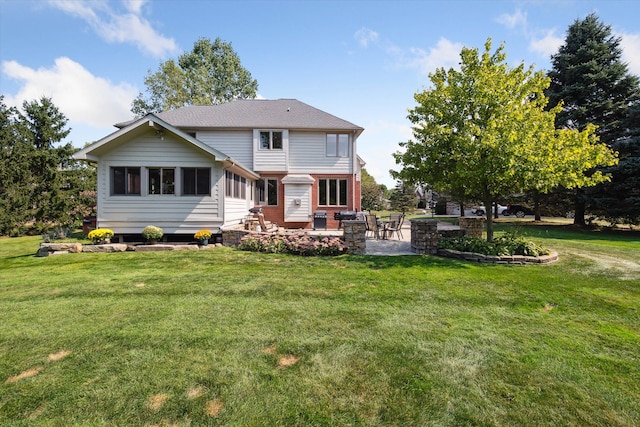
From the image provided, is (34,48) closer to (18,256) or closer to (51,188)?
(51,188)

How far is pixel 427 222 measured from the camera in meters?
8.82

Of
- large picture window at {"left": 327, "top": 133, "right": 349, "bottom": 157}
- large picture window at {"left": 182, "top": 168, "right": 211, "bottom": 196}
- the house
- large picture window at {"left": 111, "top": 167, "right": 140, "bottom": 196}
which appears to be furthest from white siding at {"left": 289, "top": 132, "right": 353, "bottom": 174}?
large picture window at {"left": 111, "top": 167, "right": 140, "bottom": 196}

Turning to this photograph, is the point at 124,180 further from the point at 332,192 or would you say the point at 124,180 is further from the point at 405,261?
the point at 405,261

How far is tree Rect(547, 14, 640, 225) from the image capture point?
55.2 ft

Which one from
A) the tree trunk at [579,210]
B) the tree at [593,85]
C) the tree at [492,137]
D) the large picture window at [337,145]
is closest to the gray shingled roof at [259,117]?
the large picture window at [337,145]

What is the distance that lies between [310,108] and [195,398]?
17.3m

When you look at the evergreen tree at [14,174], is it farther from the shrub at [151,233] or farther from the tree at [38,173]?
the shrub at [151,233]

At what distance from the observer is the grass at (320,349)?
244cm

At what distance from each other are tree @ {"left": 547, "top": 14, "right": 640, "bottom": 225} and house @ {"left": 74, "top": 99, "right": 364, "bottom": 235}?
43.6 ft

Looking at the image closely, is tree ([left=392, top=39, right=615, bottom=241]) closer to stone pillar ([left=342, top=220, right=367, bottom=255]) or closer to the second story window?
stone pillar ([left=342, top=220, right=367, bottom=255])

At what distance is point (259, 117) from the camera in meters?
16.5

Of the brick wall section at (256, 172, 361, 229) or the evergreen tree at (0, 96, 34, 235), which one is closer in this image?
the evergreen tree at (0, 96, 34, 235)

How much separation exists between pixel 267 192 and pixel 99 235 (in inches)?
321

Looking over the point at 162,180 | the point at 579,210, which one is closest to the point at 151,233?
the point at 162,180
